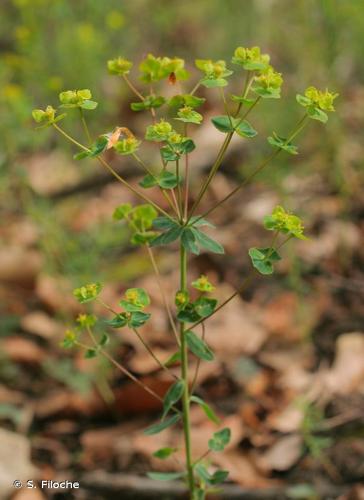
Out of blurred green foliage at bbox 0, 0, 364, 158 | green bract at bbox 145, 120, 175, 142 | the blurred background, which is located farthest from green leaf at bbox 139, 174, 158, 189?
blurred green foliage at bbox 0, 0, 364, 158

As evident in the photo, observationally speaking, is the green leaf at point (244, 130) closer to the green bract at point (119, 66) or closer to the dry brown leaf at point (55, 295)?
the green bract at point (119, 66)

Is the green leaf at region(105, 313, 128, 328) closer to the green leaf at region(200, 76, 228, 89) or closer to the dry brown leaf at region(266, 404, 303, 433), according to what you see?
the green leaf at region(200, 76, 228, 89)

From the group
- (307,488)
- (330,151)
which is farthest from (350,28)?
(307,488)

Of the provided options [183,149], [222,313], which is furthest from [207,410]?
[222,313]

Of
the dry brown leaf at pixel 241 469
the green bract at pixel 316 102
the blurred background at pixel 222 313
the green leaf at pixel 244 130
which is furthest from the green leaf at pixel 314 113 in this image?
the dry brown leaf at pixel 241 469

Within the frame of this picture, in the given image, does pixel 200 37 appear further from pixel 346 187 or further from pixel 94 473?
pixel 94 473
